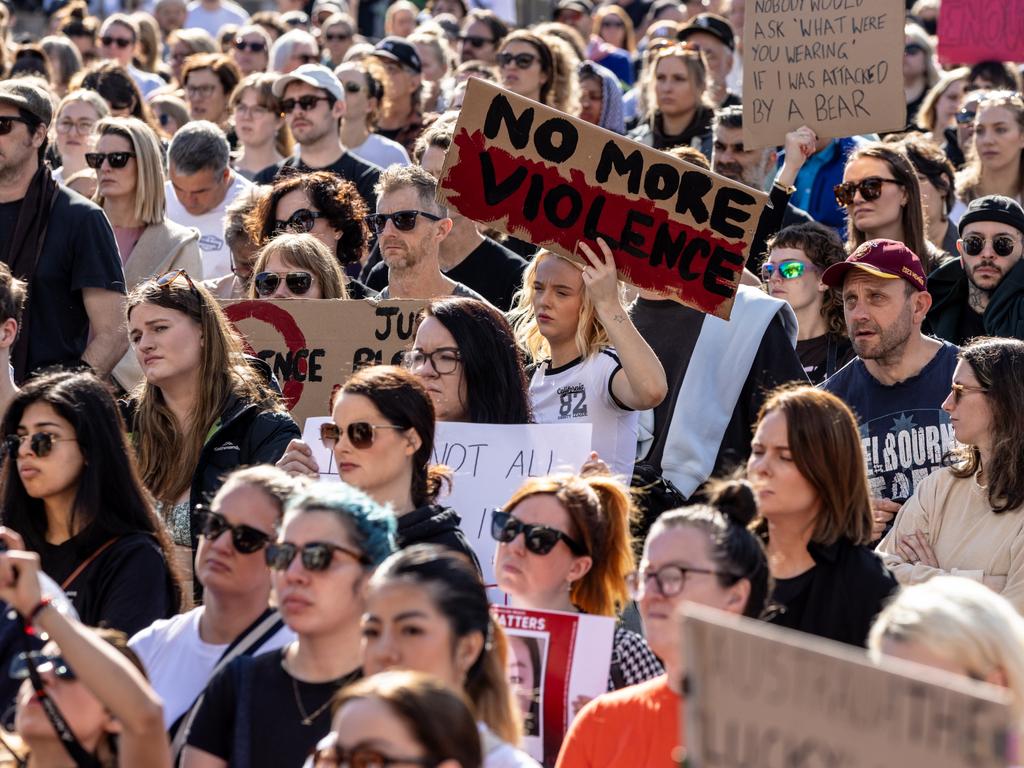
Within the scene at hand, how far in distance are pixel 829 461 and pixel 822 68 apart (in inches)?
137

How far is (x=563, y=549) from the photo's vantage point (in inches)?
186

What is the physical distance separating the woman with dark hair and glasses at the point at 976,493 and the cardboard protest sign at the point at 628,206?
0.86 metres

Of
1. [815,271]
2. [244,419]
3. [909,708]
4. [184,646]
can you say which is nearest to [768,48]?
[815,271]

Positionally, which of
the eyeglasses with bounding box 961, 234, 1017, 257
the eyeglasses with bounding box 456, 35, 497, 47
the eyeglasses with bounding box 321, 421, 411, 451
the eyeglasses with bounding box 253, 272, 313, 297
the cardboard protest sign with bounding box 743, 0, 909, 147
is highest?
the eyeglasses with bounding box 456, 35, 497, 47

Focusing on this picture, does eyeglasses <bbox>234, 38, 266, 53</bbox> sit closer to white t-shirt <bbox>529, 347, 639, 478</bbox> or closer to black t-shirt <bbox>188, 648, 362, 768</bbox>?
white t-shirt <bbox>529, 347, 639, 478</bbox>

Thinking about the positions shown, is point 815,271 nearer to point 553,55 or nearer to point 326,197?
point 326,197

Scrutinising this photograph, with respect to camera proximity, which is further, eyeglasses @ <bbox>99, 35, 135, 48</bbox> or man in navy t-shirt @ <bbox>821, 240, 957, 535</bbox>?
eyeglasses @ <bbox>99, 35, 135, 48</bbox>

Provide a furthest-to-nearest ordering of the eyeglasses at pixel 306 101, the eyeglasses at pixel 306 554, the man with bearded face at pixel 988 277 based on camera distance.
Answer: the eyeglasses at pixel 306 101
the man with bearded face at pixel 988 277
the eyeglasses at pixel 306 554

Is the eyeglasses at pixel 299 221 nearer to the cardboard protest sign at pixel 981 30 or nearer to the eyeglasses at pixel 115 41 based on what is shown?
the cardboard protest sign at pixel 981 30

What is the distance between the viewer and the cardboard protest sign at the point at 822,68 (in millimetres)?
7730

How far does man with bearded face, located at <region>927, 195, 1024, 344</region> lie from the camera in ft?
23.2

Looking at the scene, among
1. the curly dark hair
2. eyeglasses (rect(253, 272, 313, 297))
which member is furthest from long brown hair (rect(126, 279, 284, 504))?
the curly dark hair

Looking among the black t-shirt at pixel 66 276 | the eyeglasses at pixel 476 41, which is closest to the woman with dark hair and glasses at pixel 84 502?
the black t-shirt at pixel 66 276

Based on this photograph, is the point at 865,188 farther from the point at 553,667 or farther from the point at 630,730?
the point at 630,730
